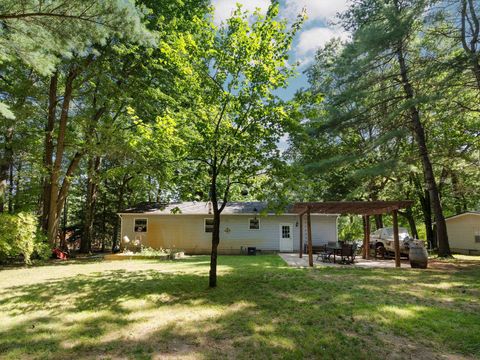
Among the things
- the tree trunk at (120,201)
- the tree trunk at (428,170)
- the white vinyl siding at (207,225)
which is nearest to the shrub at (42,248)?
the white vinyl siding at (207,225)

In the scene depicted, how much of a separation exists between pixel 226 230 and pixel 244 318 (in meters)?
14.4

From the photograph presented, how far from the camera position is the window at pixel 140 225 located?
19.7 meters

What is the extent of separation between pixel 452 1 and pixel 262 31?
8566 millimetres

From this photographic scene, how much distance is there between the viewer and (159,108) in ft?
48.5

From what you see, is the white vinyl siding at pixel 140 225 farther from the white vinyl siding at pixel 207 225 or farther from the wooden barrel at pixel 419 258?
the wooden barrel at pixel 419 258

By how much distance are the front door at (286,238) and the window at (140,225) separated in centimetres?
864

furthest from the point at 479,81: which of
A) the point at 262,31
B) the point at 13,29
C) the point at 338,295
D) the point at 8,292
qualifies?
the point at 8,292

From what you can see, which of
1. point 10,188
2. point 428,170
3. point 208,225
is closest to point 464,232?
point 428,170

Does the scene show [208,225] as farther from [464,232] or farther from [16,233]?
[464,232]

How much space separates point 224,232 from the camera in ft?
64.6

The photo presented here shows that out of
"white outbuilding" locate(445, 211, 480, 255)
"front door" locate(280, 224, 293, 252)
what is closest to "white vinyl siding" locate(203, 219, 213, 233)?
"front door" locate(280, 224, 293, 252)

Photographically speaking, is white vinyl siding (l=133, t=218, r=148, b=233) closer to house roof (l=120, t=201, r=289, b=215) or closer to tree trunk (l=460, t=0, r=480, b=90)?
house roof (l=120, t=201, r=289, b=215)

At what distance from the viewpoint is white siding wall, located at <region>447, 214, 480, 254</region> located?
62.6ft

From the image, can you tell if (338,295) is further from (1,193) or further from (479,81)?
(1,193)
